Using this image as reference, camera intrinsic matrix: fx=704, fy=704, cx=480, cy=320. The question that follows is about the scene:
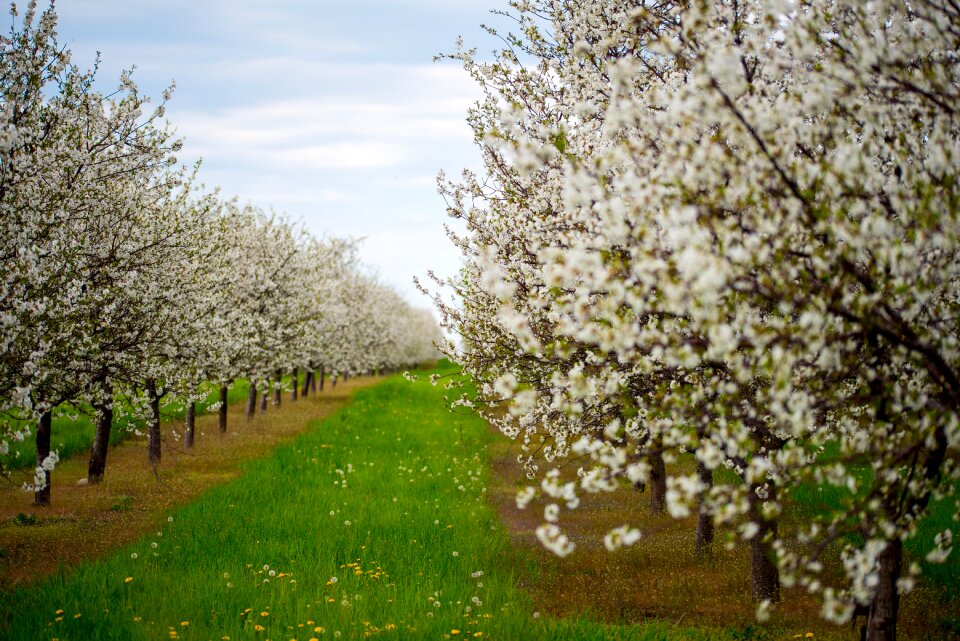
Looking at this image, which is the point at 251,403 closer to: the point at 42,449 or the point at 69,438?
the point at 69,438

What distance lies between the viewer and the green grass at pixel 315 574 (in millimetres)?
8539

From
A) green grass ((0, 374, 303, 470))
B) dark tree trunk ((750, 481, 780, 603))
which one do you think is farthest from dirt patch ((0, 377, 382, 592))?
dark tree trunk ((750, 481, 780, 603))

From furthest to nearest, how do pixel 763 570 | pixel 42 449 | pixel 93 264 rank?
pixel 42 449
pixel 93 264
pixel 763 570

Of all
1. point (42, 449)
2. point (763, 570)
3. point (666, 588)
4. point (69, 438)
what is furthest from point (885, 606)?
point (69, 438)

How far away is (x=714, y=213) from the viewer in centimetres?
507

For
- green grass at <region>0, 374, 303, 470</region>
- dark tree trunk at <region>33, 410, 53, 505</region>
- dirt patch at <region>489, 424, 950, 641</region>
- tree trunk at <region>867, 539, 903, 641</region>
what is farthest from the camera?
green grass at <region>0, 374, 303, 470</region>

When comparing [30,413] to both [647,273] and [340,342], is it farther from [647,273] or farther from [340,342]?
[340,342]

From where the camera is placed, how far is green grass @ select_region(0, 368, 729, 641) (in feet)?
28.0

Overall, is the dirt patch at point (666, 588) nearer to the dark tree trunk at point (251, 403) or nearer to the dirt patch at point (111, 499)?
the dirt patch at point (111, 499)

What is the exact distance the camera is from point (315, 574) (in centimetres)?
1049

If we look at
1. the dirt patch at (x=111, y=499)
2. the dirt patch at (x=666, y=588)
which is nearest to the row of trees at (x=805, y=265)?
the dirt patch at (x=666, y=588)

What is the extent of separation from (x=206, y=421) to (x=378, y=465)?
52.3 feet

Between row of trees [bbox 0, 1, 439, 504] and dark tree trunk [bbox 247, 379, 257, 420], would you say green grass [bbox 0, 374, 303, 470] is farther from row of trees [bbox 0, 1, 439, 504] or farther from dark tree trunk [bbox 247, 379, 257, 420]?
dark tree trunk [bbox 247, 379, 257, 420]

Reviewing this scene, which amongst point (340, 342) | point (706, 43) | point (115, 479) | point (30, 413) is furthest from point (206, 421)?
point (706, 43)
